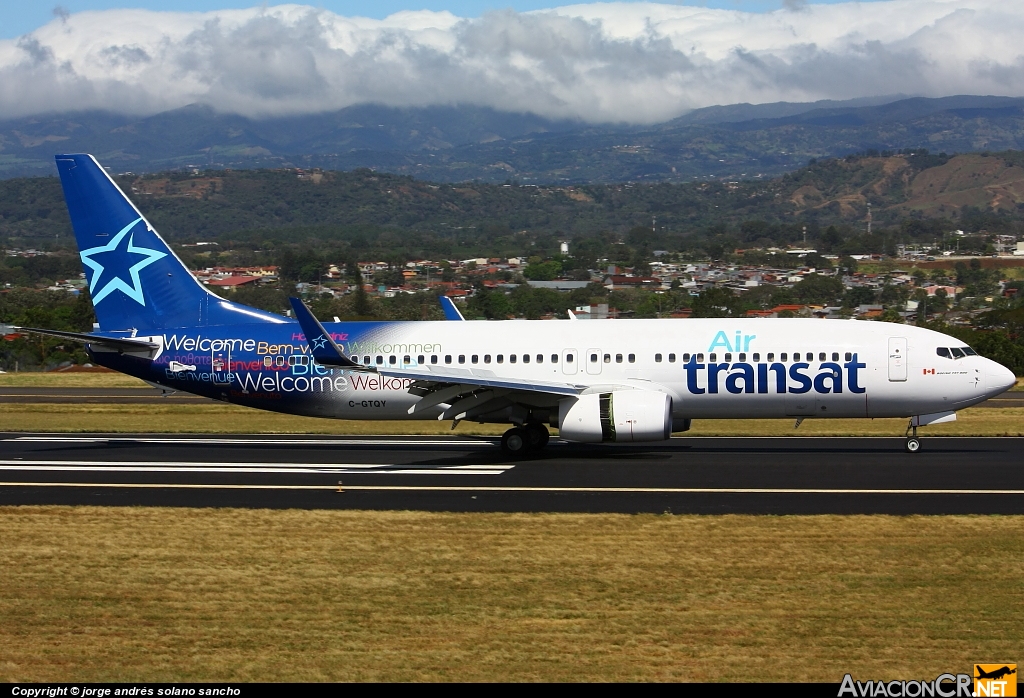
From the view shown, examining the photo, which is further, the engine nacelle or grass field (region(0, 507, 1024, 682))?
the engine nacelle

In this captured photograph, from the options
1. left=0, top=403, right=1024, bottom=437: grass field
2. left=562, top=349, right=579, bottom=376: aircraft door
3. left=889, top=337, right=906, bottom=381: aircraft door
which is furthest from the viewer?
left=0, top=403, right=1024, bottom=437: grass field

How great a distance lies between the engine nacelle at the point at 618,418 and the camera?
92.5 feet

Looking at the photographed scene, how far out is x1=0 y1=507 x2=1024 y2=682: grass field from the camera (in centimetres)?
1338

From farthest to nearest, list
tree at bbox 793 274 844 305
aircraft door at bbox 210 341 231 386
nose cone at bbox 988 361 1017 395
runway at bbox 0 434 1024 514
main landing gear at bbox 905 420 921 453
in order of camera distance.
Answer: tree at bbox 793 274 844 305, aircraft door at bbox 210 341 231 386, main landing gear at bbox 905 420 921 453, nose cone at bbox 988 361 1017 395, runway at bbox 0 434 1024 514

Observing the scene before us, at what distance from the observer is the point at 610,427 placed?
2825 cm

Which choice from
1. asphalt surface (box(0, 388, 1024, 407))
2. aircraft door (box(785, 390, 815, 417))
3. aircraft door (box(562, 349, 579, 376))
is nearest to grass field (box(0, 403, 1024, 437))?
asphalt surface (box(0, 388, 1024, 407))

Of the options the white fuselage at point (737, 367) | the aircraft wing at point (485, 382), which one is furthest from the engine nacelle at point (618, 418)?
the white fuselage at point (737, 367)

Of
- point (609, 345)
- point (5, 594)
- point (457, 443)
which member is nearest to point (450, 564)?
point (5, 594)

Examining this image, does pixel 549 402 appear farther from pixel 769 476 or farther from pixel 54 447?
pixel 54 447

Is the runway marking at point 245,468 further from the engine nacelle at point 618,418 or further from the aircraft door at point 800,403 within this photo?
the aircraft door at point 800,403

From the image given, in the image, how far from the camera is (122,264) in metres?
32.3

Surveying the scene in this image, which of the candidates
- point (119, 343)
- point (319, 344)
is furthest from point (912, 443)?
point (119, 343)

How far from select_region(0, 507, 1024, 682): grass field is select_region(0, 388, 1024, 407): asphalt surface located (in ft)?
93.4

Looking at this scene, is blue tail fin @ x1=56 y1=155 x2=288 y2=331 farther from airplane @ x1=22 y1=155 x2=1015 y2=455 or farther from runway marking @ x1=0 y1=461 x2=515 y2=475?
runway marking @ x1=0 y1=461 x2=515 y2=475
